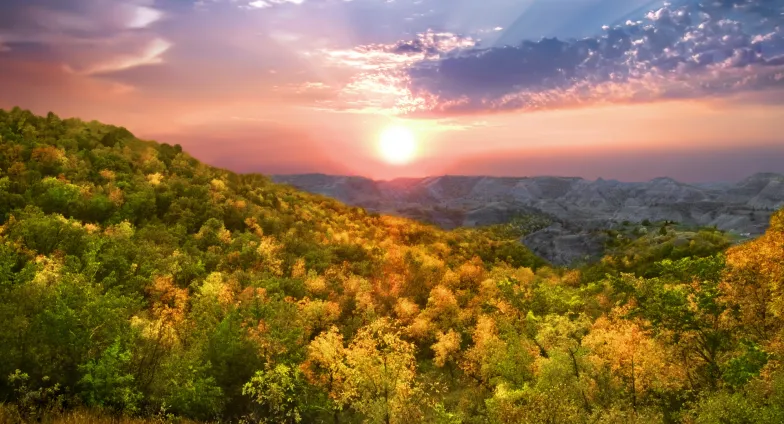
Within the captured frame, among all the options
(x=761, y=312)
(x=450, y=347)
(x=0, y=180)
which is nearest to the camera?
(x=761, y=312)

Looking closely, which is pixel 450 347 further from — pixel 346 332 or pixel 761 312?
pixel 761 312

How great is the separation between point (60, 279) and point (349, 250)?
320 ft

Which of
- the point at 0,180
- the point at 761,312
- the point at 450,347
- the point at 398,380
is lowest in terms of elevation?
the point at 450,347

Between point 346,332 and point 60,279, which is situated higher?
point 60,279

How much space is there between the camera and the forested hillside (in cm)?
3922

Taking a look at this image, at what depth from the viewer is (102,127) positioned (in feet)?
578

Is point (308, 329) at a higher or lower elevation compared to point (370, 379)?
lower

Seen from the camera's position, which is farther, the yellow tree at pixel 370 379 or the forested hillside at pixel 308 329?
the yellow tree at pixel 370 379

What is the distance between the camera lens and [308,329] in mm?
74562

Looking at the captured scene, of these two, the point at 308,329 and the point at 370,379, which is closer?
the point at 370,379

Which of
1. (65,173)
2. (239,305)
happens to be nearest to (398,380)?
(239,305)

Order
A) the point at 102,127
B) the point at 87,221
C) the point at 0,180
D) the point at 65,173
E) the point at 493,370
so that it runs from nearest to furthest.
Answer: the point at 493,370, the point at 0,180, the point at 87,221, the point at 65,173, the point at 102,127

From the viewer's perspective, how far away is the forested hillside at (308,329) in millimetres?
39219

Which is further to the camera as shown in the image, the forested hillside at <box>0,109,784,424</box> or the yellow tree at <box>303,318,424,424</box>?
the yellow tree at <box>303,318,424,424</box>
